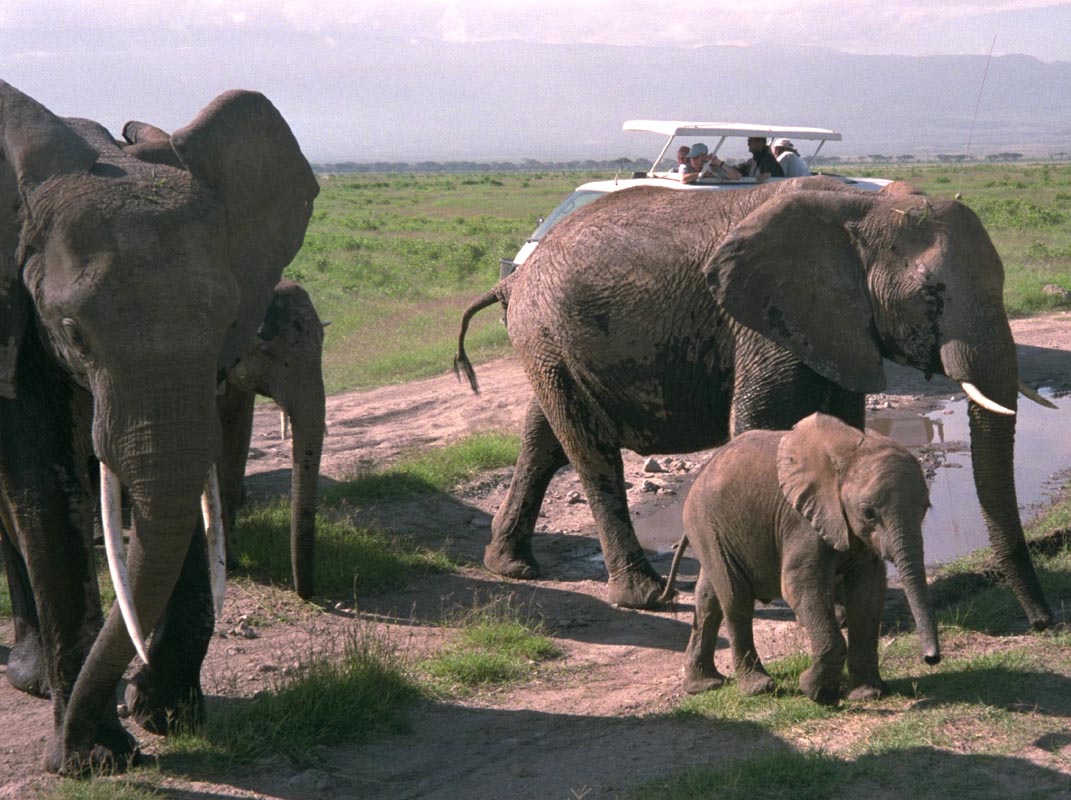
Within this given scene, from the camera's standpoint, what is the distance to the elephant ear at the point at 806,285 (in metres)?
6.57

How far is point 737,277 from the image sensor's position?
6.75m

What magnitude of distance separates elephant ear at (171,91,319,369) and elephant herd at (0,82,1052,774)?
0.01 m

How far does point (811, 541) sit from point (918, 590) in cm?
56

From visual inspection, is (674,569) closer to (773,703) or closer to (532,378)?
(773,703)

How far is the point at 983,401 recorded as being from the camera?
20.1ft

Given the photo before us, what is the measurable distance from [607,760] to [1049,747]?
1.58 m

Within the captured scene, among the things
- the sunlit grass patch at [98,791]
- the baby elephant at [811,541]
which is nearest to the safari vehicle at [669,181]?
the baby elephant at [811,541]

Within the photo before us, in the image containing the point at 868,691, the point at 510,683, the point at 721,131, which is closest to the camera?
the point at 868,691

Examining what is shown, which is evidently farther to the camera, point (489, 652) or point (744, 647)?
point (489, 652)

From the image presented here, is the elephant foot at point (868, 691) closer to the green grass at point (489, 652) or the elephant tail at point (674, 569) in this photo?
the elephant tail at point (674, 569)

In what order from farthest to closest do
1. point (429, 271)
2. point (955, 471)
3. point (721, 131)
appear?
1. point (429, 271)
2. point (721, 131)
3. point (955, 471)

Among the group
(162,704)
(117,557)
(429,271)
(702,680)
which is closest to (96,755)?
(162,704)

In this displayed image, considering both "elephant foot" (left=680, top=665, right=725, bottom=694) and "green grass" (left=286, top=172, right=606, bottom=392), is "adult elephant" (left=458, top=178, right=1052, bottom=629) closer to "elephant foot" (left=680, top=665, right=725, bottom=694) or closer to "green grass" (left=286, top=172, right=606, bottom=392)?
"elephant foot" (left=680, top=665, right=725, bottom=694)

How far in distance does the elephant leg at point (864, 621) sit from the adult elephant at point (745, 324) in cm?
109
